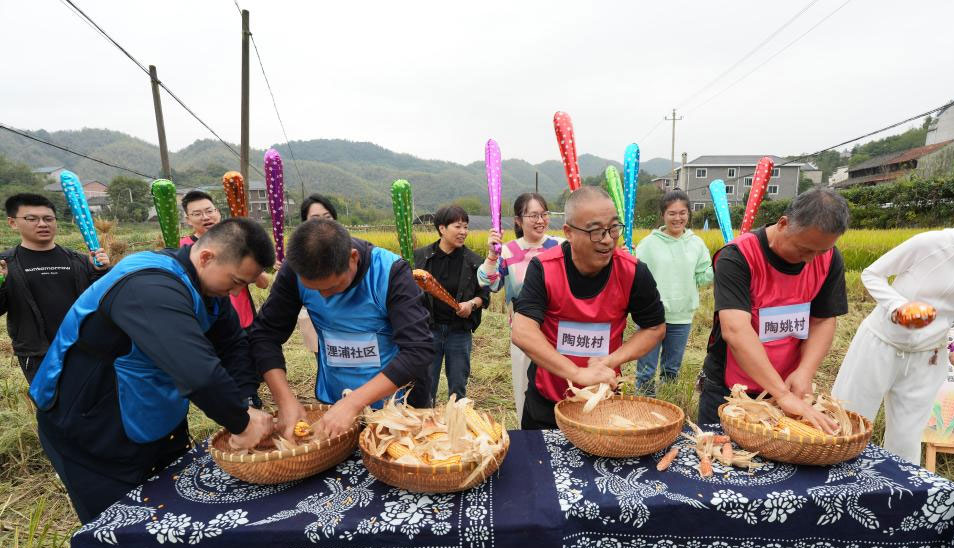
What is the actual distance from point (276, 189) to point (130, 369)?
4.90ft

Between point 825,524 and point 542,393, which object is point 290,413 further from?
point 825,524

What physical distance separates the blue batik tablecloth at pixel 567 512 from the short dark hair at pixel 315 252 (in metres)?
0.72

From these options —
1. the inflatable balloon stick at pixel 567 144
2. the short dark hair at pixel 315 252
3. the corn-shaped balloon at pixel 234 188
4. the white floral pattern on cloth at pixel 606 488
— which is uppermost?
the inflatable balloon stick at pixel 567 144

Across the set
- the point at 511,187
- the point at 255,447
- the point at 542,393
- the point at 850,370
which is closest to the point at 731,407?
the point at 542,393

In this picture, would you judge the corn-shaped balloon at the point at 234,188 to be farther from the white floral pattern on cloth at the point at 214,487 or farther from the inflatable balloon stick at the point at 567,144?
the inflatable balloon stick at the point at 567,144

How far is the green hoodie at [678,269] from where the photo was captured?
145 inches

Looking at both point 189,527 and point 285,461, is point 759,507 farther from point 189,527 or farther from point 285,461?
point 189,527

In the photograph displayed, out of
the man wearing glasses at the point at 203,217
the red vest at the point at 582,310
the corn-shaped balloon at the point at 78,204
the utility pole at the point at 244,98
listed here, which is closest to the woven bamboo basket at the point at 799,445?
the red vest at the point at 582,310

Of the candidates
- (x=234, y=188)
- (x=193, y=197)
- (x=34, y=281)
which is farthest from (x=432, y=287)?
(x=34, y=281)

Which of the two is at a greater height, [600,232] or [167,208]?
[167,208]

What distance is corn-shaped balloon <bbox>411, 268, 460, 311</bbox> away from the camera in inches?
119

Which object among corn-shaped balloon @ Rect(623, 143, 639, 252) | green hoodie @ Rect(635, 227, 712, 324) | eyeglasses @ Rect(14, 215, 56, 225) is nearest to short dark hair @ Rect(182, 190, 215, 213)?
eyeglasses @ Rect(14, 215, 56, 225)

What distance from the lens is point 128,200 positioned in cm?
2912

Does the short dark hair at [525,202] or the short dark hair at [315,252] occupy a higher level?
the short dark hair at [525,202]
